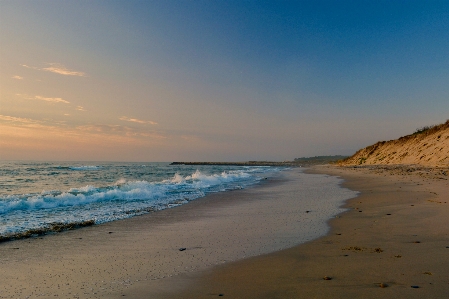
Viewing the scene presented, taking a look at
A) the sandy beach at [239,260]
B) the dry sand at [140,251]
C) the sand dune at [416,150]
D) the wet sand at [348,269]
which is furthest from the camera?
the sand dune at [416,150]

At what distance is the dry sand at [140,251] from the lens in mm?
4078

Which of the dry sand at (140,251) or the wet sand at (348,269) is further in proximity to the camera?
the dry sand at (140,251)

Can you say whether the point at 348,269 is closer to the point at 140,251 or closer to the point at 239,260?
the point at 239,260

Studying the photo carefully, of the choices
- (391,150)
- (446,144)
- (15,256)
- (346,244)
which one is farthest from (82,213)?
(391,150)

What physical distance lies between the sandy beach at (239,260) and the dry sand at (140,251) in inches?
0.8

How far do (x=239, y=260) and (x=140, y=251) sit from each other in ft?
6.82

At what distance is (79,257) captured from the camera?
545 centimetres

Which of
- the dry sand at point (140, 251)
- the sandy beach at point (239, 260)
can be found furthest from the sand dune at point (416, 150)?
the dry sand at point (140, 251)

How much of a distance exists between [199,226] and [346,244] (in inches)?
156

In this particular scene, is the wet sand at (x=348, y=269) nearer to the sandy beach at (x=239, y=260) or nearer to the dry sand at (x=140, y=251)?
the sandy beach at (x=239, y=260)

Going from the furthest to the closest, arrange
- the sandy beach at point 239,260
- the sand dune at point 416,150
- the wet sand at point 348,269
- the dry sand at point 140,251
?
the sand dune at point 416,150 → the dry sand at point 140,251 → the sandy beach at point 239,260 → the wet sand at point 348,269

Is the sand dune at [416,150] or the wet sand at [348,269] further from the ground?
the sand dune at [416,150]

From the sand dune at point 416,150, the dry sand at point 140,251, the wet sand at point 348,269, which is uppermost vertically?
the sand dune at point 416,150

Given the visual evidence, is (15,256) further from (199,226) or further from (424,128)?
(424,128)
